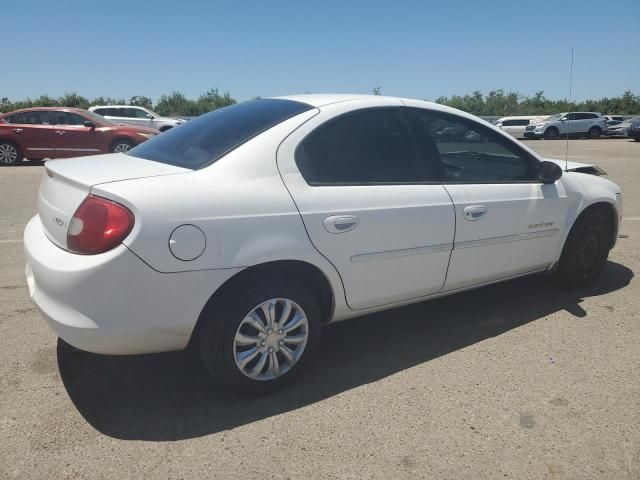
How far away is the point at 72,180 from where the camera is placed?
2555 millimetres

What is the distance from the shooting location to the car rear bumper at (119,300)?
2268 millimetres

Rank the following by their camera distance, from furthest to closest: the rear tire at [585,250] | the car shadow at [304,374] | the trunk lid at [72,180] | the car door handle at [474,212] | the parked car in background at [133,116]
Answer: the parked car in background at [133,116] → the rear tire at [585,250] → the car door handle at [474,212] → the car shadow at [304,374] → the trunk lid at [72,180]

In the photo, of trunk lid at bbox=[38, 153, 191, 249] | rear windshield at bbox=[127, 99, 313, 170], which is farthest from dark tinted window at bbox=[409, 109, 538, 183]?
trunk lid at bbox=[38, 153, 191, 249]

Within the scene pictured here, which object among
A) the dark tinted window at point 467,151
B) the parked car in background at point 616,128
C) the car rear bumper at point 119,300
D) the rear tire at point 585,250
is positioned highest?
the dark tinted window at point 467,151

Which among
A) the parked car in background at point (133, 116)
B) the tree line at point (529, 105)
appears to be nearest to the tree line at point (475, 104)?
the tree line at point (529, 105)

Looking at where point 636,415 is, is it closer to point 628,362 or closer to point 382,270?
point 628,362

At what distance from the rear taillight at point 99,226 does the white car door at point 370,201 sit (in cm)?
83

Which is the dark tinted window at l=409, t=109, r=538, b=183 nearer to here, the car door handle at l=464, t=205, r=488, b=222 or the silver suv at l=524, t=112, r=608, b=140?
the car door handle at l=464, t=205, r=488, b=222

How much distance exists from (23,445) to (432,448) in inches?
73.1

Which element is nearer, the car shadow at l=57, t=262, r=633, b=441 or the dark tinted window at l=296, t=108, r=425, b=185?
the car shadow at l=57, t=262, r=633, b=441

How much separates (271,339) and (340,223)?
2.31ft

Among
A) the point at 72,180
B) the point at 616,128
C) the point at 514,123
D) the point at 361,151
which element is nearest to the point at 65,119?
the point at 72,180

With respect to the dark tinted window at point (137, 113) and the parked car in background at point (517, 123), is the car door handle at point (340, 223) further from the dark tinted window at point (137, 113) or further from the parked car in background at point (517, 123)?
the parked car in background at point (517, 123)

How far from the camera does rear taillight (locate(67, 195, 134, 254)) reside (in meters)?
2.28
